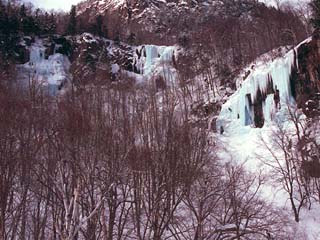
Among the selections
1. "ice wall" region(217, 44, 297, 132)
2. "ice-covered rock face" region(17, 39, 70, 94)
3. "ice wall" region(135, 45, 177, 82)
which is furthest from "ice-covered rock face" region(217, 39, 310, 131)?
"ice-covered rock face" region(17, 39, 70, 94)

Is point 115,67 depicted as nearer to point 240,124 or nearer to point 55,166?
point 240,124

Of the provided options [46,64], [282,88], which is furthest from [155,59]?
[282,88]

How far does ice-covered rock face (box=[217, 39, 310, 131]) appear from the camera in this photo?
28373 millimetres

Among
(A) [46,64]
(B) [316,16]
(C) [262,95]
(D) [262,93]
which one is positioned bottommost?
(C) [262,95]

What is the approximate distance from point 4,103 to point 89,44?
1222 inches

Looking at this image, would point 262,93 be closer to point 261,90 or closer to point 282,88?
point 261,90

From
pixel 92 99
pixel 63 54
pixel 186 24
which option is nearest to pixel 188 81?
pixel 63 54

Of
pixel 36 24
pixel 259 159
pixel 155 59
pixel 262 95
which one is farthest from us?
pixel 155 59

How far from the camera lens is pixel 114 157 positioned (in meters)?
16.0

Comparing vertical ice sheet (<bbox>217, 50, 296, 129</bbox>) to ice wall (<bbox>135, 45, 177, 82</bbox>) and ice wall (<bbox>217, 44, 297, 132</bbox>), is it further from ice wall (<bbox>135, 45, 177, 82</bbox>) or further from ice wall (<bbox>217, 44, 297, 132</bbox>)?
ice wall (<bbox>135, 45, 177, 82</bbox>)

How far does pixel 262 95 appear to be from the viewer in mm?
29547

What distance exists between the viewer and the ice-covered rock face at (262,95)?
28373mm

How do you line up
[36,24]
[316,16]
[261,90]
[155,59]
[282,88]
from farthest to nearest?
1. [155,59]
2. [36,24]
3. [316,16]
4. [261,90]
5. [282,88]

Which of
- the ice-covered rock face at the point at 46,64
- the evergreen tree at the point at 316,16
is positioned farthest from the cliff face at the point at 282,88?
the ice-covered rock face at the point at 46,64
